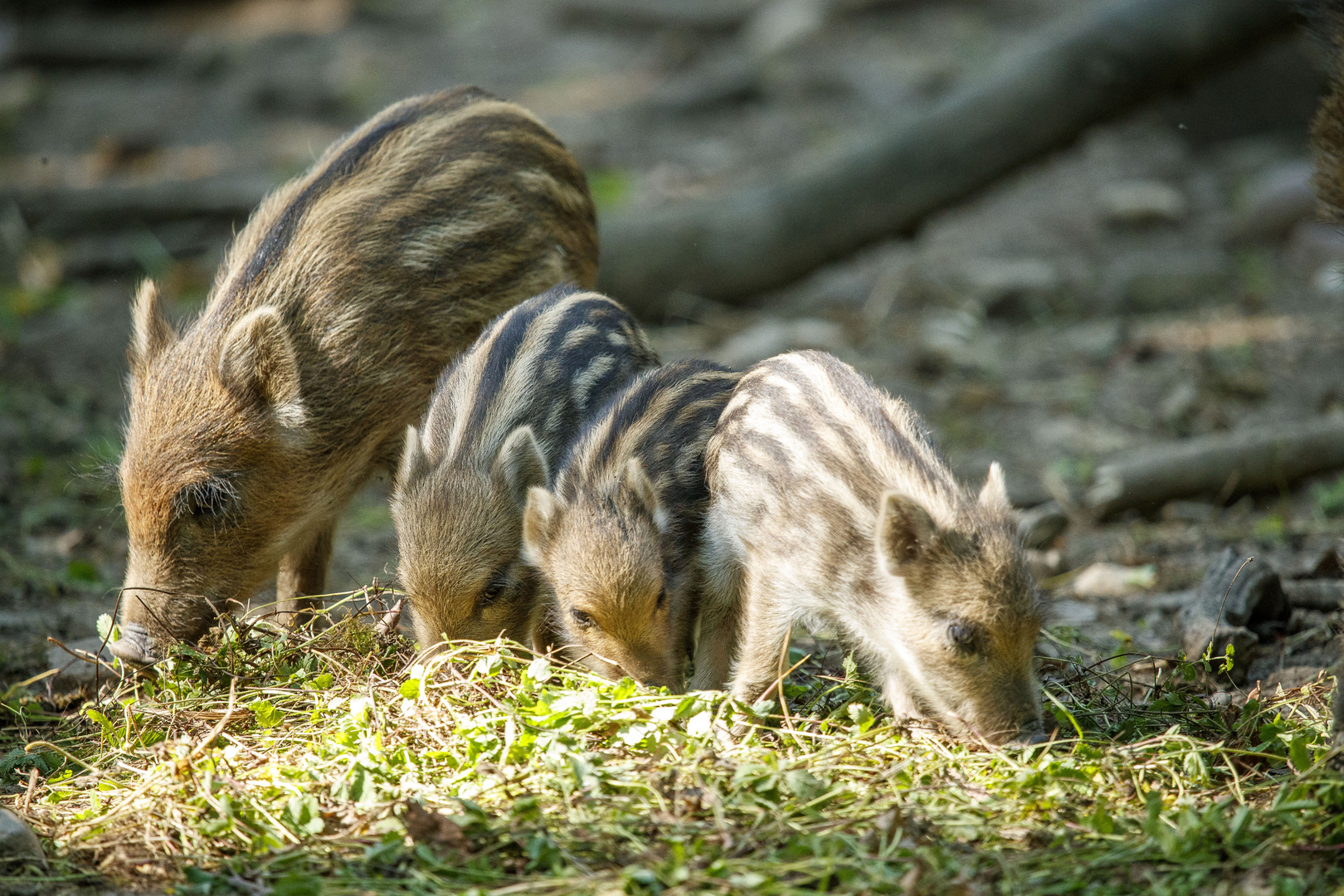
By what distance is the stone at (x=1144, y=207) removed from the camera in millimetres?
9562

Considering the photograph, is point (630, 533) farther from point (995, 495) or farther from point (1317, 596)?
point (1317, 596)

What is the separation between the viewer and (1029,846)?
292cm

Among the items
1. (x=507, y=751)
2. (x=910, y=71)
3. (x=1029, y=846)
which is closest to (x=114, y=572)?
(x=507, y=751)

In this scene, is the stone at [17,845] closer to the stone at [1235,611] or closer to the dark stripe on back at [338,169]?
the dark stripe on back at [338,169]

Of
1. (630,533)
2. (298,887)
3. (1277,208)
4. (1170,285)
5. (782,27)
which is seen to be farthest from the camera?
(782,27)

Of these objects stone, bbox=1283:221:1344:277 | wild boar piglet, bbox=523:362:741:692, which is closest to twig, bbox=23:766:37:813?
wild boar piglet, bbox=523:362:741:692

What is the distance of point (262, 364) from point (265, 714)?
1.15m

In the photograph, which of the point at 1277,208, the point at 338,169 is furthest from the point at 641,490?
the point at 1277,208

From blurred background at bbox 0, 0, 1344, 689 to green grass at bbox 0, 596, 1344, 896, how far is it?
1.02 metres

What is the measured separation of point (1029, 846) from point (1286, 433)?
355cm

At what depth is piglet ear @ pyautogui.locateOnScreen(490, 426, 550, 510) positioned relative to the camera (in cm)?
384

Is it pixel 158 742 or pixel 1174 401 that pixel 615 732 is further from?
pixel 1174 401

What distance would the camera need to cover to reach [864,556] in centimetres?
352

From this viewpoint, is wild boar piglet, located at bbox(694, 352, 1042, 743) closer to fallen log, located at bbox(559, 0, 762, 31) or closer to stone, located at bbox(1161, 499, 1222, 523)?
stone, located at bbox(1161, 499, 1222, 523)
